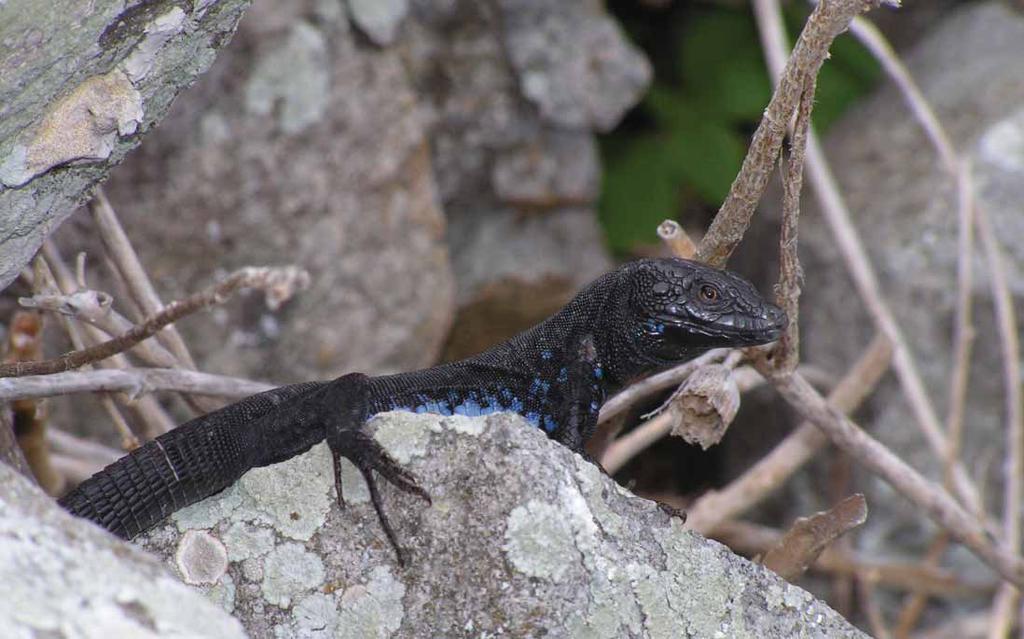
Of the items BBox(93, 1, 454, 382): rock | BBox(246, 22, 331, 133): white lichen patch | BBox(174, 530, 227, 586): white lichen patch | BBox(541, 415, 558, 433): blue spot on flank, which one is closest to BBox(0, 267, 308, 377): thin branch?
BBox(174, 530, 227, 586): white lichen patch

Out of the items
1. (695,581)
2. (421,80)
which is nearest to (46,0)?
(695,581)

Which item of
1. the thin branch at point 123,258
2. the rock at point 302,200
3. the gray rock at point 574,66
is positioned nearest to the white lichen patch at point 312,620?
the thin branch at point 123,258

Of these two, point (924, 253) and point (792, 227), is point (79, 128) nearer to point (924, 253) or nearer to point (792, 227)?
point (792, 227)

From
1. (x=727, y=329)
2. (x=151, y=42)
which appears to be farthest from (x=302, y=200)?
(x=151, y=42)

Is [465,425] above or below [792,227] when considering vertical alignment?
below

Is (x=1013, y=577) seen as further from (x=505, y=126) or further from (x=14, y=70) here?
(x=14, y=70)

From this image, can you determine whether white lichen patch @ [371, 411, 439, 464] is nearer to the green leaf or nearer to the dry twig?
the dry twig
